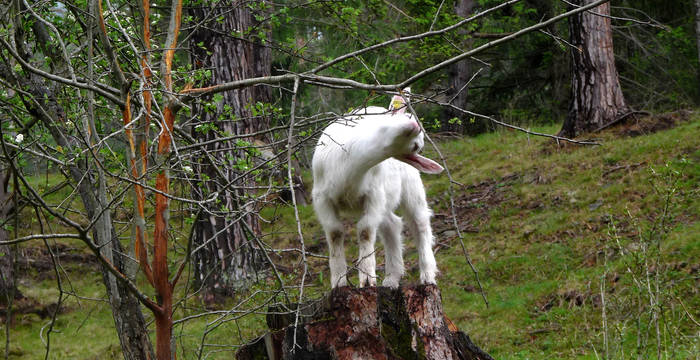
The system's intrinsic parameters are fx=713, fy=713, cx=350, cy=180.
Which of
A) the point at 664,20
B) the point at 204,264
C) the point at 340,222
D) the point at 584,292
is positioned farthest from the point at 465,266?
the point at 664,20

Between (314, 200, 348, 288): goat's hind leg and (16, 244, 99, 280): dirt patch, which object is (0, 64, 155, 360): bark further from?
(16, 244, 99, 280): dirt patch

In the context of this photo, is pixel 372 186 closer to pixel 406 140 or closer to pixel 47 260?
pixel 406 140

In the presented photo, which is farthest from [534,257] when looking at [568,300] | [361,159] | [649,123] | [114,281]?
[114,281]

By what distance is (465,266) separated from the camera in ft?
29.9

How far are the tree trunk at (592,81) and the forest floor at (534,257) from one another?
0.41 metres

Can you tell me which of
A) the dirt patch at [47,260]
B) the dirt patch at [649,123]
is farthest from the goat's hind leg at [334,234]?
the dirt patch at [47,260]

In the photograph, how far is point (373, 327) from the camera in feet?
14.9

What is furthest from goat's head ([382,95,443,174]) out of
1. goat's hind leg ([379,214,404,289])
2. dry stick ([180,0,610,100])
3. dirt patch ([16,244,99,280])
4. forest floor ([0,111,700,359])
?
dirt patch ([16,244,99,280])

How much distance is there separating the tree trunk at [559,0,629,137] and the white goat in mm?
6764

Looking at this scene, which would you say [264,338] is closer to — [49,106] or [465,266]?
[49,106]

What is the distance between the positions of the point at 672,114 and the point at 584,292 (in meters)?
5.55

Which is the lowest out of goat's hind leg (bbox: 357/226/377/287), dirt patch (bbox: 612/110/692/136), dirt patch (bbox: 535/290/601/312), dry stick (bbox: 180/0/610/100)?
dirt patch (bbox: 535/290/601/312)

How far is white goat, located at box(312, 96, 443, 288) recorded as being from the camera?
4.38 meters

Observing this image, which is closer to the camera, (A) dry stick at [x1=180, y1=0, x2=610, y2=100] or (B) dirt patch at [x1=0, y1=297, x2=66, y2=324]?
(A) dry stick at [x1=180, y1=0, x2=610, y2=100]
